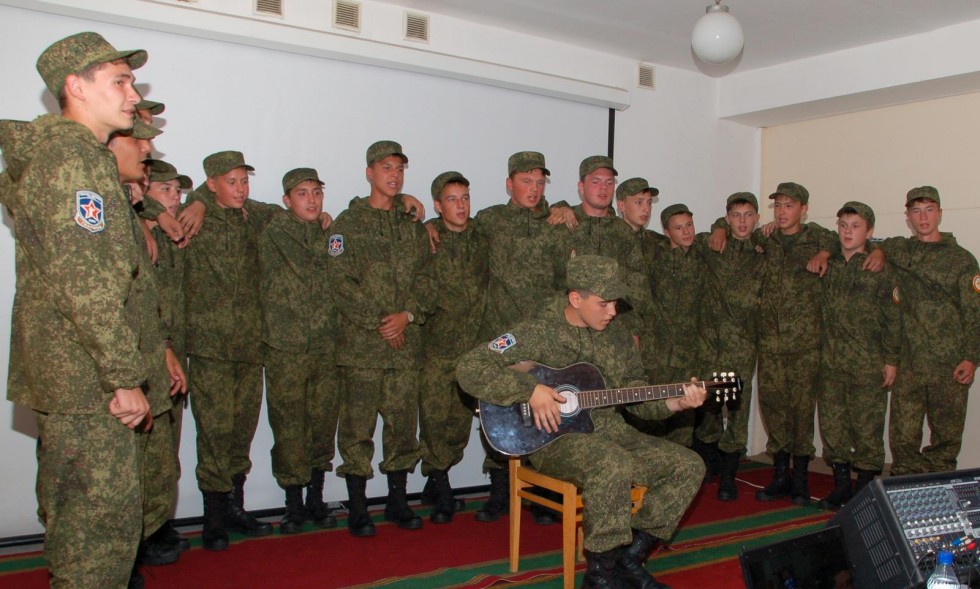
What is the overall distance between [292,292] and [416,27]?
1.91 meters

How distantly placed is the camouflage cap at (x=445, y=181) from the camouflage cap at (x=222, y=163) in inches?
43.9

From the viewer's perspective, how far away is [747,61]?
6.20m

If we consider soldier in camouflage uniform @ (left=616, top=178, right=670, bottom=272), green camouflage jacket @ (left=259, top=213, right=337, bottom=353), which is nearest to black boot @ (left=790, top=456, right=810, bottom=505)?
soldier in camouflage uniform @ (left=616, top=178, right=670, bottom=272)

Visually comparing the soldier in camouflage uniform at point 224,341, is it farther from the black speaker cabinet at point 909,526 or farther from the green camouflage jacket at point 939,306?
the green camouflage jacket at point 939,306

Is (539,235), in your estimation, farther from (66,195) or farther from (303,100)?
(66,195)

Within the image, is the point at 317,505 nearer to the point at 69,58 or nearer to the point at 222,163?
the point at 222,163

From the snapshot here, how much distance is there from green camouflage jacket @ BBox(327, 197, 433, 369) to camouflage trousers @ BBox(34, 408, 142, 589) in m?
2.08

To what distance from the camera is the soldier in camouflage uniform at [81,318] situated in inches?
85.9

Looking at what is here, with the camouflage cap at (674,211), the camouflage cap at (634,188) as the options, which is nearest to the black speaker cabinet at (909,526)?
the camouflage cap at (634,188)

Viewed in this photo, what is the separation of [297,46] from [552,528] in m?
3.08

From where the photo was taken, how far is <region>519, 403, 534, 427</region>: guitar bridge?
344cm

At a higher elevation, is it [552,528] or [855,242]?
[855,242]

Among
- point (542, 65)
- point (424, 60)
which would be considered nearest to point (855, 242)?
point (542, 65)

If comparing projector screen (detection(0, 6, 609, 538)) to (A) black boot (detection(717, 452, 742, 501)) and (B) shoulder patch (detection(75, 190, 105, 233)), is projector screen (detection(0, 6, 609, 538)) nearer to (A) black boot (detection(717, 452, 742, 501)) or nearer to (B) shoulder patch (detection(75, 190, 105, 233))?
(A) black boot (detection(717, 452, 742, 501))
